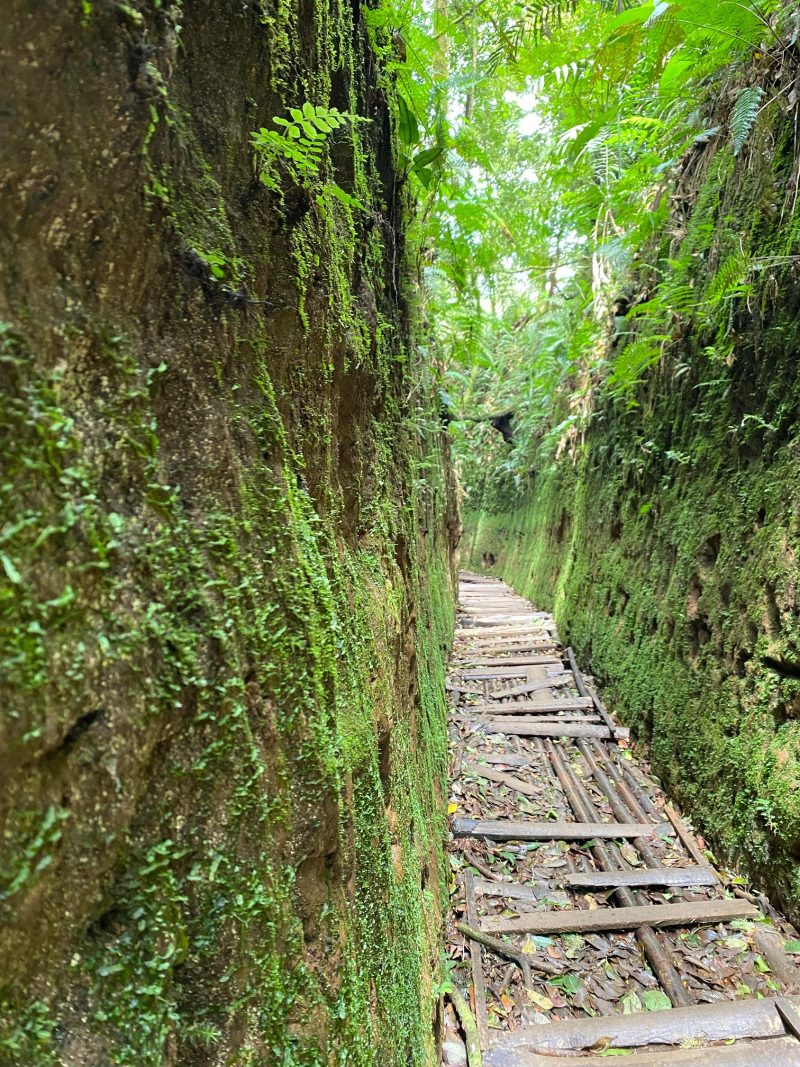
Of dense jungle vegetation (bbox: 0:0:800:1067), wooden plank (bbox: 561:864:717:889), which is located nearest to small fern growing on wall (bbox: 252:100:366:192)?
dense jungle vegetation (bbox: 0:0:800:1067)

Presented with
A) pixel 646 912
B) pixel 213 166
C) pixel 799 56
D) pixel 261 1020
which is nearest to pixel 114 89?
pixel 213 166

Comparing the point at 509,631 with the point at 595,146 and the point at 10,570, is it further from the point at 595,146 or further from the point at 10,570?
the point at 10,570

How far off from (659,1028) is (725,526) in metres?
2.87

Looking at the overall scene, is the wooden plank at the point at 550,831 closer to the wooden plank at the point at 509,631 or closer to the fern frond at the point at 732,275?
the fern frond at the point at 732,275

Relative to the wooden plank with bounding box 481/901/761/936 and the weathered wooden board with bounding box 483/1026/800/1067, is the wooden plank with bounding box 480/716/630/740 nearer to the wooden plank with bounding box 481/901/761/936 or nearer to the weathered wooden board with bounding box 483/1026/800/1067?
the wooden plank with bounding box 481/901/761/936

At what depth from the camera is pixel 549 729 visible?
17.0 feet

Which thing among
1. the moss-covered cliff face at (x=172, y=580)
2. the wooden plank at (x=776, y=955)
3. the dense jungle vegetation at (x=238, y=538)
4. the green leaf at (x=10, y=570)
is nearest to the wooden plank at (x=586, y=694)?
the dense jungle vegetation at (x=238, y=538)

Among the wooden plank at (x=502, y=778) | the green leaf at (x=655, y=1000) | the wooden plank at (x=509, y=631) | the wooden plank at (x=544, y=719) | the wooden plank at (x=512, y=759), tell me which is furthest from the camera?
the wooden plank at (x=509, y=631)

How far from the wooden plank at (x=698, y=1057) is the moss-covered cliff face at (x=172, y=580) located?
3.64 feet

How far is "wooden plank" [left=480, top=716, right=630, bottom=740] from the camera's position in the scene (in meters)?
5.04

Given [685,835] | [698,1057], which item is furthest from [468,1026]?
[685,835]

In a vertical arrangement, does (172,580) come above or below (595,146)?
below

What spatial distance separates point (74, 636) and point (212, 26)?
122cm

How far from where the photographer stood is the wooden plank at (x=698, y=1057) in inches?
85.1
